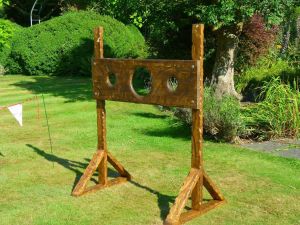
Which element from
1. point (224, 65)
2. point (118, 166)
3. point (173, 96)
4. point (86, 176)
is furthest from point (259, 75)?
point (173, 96)

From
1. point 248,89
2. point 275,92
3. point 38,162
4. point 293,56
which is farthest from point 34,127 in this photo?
point 293,56

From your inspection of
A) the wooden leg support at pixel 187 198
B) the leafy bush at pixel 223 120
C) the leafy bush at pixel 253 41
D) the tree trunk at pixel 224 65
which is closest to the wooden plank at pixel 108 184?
the wooden leg support at pixel 187 198

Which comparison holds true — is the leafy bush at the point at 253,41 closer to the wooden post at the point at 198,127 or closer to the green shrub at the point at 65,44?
the green shrub at the point at 65,44

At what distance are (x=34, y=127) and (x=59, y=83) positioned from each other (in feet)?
28.3

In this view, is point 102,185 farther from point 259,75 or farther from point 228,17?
point 259,75

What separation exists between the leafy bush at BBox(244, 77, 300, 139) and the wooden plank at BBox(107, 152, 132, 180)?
303 cm

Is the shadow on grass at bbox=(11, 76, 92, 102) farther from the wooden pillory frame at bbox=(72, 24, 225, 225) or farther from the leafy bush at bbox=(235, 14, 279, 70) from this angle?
the wooden pillory frame at bbox=(72, 24, 225, 225)

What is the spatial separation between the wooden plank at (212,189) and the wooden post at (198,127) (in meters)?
0.15

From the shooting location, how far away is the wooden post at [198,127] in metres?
5.88

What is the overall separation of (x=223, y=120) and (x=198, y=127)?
128 inches

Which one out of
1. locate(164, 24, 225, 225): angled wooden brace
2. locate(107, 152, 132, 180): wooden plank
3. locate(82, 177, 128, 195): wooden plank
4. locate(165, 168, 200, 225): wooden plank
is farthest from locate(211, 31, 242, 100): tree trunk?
locate(165, 168, 200, 225): wooden plank

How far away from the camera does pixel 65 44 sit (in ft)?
75.4

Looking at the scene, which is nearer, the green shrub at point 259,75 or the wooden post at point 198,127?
the wooden post at point 198,127

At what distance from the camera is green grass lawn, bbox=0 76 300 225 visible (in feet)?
20.4
